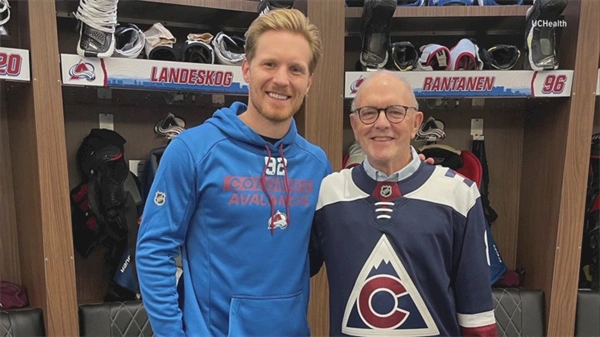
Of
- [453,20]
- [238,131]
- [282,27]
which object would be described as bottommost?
[238,131]

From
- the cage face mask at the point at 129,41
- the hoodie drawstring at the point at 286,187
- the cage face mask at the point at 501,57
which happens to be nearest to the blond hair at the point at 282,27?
the hoodie drawstring at the point at 286,187

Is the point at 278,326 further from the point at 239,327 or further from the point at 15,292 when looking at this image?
the point at 15,292

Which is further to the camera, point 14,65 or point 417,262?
point 14,65

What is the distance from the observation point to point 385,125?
1055 mm

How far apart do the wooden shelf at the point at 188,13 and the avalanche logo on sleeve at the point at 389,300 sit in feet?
4.80

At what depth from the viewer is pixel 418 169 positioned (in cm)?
112

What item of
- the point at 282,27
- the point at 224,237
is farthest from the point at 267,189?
the point at 282,27

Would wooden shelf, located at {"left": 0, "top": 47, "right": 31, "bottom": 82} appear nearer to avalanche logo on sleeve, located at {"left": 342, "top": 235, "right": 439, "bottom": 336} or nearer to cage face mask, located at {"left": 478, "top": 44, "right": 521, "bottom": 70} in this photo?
avalanche logo on sleeve, located at {"left": 342, "top": 235, "right": 439, "bottom": 336}

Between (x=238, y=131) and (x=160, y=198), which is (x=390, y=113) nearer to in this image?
(x=238, y=131)

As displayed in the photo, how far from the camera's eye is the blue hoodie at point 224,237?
41.1 inches

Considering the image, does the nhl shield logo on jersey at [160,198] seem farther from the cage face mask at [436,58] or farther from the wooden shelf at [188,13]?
the cage face mask at [436,58]

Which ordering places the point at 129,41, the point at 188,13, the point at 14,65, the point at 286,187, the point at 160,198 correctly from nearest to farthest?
the point at 160,198 < the point at 286,187 < the point at 14,65 < the point at 129,41 < the point at 188,13

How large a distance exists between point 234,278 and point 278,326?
17 cm

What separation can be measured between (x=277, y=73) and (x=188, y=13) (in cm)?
133
